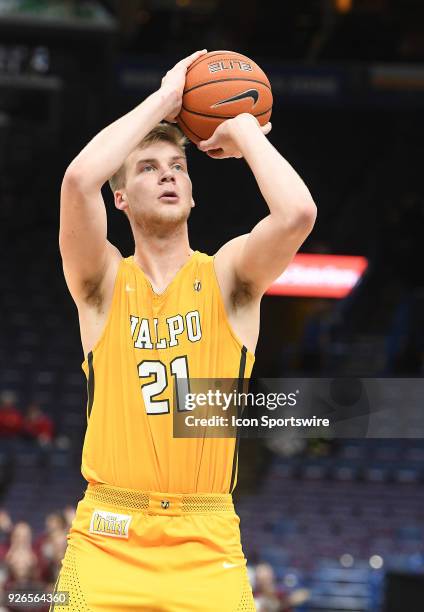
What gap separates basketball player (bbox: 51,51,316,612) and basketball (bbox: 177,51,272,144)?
6 centimetres

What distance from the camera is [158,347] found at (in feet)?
11.3

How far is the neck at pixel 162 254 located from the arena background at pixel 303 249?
21.7 feet

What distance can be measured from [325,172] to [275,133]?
1.41m

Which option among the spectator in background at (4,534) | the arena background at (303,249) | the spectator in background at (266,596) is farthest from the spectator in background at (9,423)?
the spectator in background at (266,596)

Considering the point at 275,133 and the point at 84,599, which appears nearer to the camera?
the point at 84,599

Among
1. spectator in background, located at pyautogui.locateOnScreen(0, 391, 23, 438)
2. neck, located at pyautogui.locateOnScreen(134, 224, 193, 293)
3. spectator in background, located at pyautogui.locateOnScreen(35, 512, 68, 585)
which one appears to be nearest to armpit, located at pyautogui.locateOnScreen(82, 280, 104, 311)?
neck, located at pyautogui.locateOnScreen(134, 224, 193, 293)

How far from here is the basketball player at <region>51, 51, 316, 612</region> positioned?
129 inches

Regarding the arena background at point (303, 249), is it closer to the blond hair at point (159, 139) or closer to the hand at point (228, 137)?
the blond hair at point (159, 139)

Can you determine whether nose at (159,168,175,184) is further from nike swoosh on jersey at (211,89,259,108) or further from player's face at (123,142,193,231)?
nike swoosh on jersey at (211,89,259,108)

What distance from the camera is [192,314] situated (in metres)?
3.48

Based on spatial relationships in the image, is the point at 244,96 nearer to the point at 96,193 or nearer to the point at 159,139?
the point at 159,139

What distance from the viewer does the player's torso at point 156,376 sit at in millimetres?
3352

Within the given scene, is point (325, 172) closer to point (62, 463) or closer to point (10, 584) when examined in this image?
point (62, 463)

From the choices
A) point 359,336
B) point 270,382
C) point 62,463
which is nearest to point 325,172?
point 359,336
